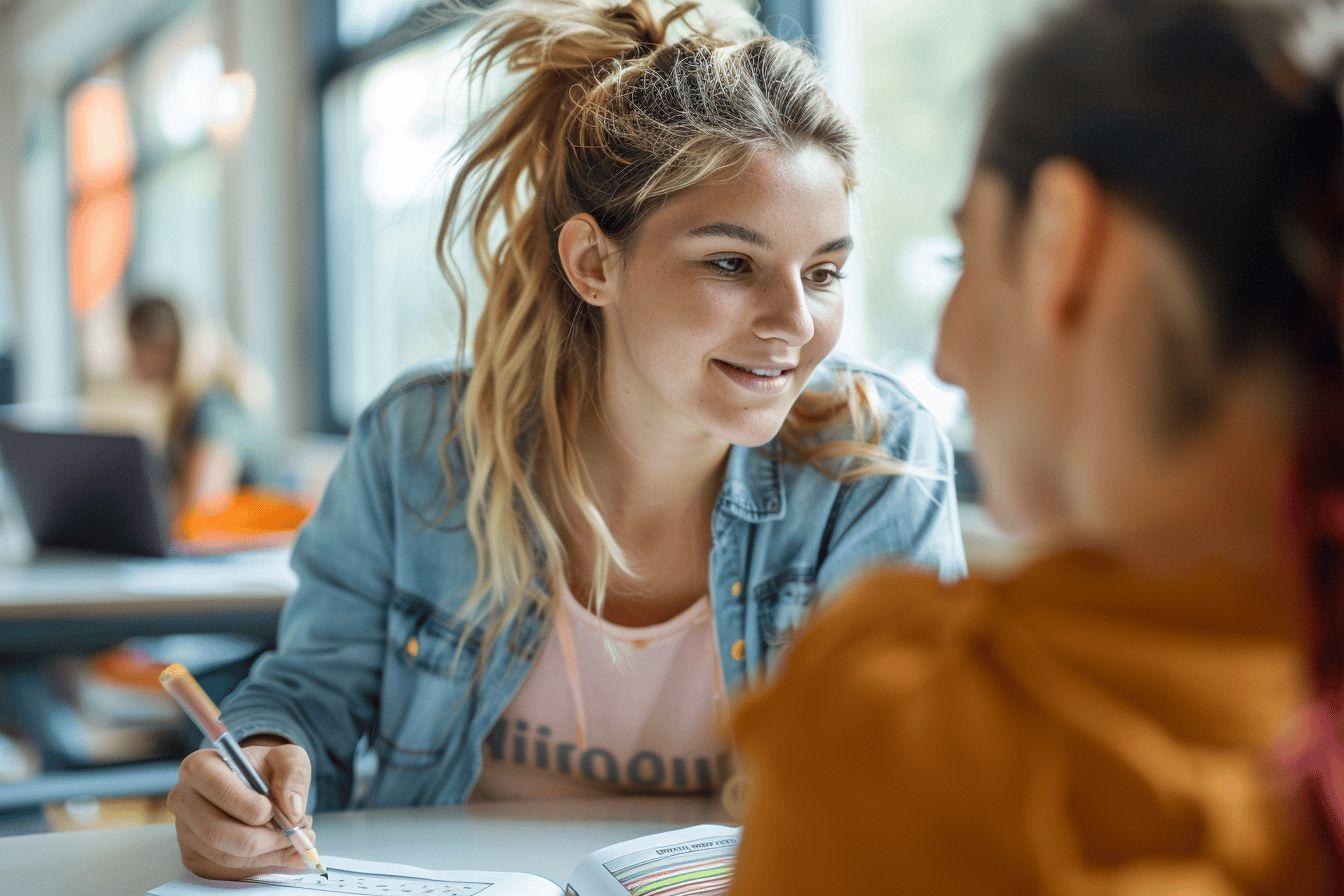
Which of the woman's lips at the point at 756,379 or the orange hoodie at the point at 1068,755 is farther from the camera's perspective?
the woman's lips at the point at 756,379

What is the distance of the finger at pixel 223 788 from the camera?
3.27ft

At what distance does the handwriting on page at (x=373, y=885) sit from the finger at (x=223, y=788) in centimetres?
5

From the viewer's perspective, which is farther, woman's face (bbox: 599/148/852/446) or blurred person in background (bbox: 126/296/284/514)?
blurred person in background (bbox: 126/296/284/514)

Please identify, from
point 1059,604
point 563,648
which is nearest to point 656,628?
point 563,648

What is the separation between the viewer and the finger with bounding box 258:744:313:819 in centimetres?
103

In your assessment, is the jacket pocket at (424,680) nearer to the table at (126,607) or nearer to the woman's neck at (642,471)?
the woman's neck at (642,471)

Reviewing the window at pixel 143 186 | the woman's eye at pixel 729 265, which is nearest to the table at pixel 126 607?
the woman's eye at pixel 729 265

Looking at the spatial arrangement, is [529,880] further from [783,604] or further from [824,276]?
[824,276]

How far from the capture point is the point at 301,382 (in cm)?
546

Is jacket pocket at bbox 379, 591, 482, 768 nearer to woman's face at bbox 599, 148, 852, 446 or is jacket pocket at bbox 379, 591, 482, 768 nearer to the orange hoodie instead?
woman's face at bbox 599, 148, 852, 446

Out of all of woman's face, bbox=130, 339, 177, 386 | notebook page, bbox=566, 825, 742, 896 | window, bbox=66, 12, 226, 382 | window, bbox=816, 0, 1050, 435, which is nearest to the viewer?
notebook page, bbox=566, 825, 742, 896

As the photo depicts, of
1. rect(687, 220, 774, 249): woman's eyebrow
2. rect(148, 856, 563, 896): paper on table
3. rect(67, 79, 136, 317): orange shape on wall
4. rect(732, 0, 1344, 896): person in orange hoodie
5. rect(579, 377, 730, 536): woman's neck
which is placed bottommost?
rect(148, 856, 563, 896): paper on table

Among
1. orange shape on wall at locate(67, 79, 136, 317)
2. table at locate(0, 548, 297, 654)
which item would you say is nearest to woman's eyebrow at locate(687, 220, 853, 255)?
table at locate(0, 548, 297, 654)

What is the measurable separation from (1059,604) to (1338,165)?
0.62 feet
